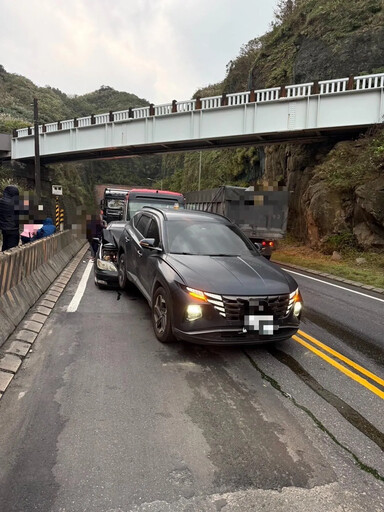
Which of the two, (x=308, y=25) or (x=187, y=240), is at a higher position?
(x=308, y=25)

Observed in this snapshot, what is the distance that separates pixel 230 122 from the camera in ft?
68.6

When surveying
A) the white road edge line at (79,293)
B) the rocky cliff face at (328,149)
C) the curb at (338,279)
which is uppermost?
the rocky cliff face at (328,149)

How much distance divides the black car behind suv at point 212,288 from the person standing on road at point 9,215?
4141 mm

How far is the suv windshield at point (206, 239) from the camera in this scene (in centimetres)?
541

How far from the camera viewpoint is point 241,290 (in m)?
4.23

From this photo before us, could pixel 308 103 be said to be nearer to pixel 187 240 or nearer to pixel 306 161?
pixel 306 161

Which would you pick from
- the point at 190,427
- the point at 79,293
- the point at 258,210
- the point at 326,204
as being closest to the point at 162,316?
the point at 190,427

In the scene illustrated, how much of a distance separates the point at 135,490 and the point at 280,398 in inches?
70.2

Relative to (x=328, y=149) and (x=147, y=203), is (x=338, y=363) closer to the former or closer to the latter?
(x=147, y=203)

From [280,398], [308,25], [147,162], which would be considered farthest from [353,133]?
[147,162]

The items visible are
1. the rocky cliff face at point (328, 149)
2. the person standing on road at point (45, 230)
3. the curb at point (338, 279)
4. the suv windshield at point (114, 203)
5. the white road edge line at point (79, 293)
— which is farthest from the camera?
the suv windshield at point (114, 203)

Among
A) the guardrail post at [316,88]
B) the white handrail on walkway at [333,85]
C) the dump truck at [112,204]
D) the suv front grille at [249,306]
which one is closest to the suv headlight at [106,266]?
the suv front grille at [249,306]

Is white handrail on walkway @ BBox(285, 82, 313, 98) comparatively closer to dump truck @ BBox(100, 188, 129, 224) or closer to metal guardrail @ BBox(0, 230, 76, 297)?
dump truck @ BBox(100, 188, 129, 224)

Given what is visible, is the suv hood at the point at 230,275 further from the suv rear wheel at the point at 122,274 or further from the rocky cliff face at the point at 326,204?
the rocky cliff face at the point at 326,204
